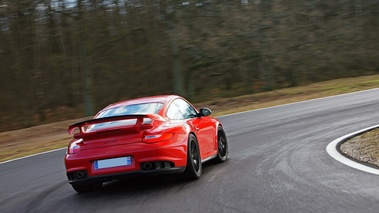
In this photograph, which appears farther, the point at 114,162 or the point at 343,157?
the point at 343,157

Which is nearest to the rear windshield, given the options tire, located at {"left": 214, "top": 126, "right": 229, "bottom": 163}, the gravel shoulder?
tire, located at {"left": 214, "top": 126, "right": 229, "bottom": 163}

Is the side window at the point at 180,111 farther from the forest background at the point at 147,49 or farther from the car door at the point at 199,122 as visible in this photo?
the forest background at the point at 147,49

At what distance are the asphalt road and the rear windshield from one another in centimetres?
106

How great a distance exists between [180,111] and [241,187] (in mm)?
2127

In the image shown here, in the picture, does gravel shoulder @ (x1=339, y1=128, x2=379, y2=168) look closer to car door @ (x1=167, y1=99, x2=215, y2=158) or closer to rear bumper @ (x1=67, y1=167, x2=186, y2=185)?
car door @ (x1=167, y1=99, x2=215, y2=158)

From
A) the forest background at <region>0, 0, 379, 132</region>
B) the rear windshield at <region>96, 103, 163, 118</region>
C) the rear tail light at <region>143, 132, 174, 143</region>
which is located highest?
the rear windshield at <region>96, 103, 163, 118</region>

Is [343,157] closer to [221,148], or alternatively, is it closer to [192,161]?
[221,148]

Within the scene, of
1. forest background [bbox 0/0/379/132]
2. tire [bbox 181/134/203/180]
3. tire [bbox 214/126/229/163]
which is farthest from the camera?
forest background [bbox 0/0/379/132]

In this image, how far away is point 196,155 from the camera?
28.0 feet

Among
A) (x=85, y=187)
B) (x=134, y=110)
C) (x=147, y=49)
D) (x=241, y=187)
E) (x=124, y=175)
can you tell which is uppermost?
(x=134, y=110)

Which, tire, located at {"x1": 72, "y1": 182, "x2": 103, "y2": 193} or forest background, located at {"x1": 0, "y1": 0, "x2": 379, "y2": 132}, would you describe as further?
forest background, located at {"x1": 0, "y1": 0, "x2": 379, "y2": 132}

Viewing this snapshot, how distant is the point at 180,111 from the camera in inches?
353

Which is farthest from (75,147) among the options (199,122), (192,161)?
(199,122)

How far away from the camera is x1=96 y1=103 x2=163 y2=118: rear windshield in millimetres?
8406
